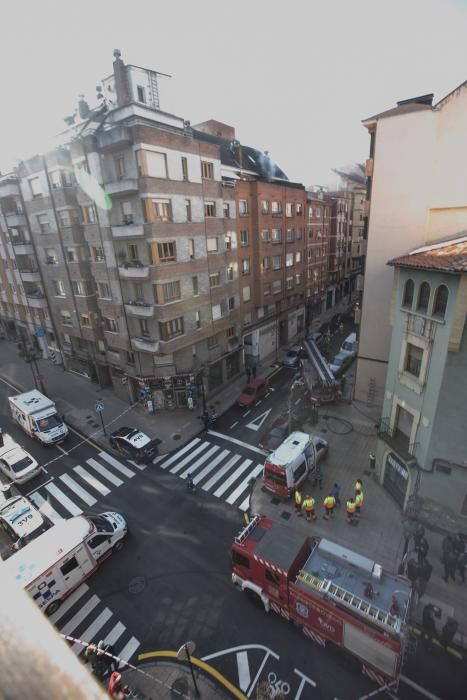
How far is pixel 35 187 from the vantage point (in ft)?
102

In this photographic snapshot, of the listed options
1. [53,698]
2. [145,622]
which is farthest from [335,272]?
[53,698]

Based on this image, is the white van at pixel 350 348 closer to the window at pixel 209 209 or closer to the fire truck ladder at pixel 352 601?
the window at pixel 209 209

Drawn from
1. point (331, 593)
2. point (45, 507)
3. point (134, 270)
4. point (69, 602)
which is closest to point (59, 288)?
point (134, 270)

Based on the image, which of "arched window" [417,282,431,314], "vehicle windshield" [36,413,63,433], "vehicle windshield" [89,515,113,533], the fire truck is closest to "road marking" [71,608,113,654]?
"vehicle windshield" [89,515,113,533]

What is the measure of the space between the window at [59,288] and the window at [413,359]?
1146 inches

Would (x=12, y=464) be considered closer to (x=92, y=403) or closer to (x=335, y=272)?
(x=92, y=403)

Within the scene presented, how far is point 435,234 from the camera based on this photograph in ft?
74.7

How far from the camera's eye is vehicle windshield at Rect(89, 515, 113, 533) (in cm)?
1701

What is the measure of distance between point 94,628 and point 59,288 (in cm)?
2782

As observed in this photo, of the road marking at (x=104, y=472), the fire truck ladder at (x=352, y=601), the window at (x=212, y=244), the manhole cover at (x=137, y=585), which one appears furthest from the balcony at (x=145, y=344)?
the fire truck ladder at (x=352, y=601)

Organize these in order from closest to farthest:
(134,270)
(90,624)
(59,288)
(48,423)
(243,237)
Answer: (90,624) < (134,270) < (48,423) < (59,288) < (243,237)

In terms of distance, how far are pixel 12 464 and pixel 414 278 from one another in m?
25.2

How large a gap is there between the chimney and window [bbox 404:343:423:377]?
23797 mm

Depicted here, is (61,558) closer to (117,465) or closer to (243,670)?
(243,670)
